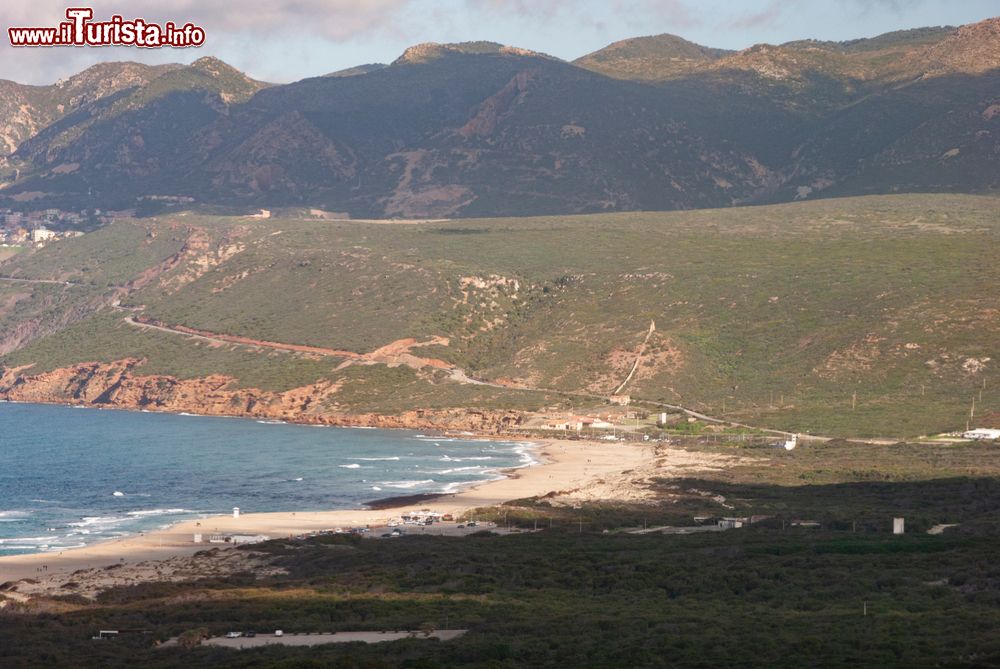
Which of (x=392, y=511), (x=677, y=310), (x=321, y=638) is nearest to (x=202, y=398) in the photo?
(x=677, y=310)

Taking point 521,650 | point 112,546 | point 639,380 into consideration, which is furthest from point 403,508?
point 639,380

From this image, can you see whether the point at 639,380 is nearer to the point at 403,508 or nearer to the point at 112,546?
the point at 403,508

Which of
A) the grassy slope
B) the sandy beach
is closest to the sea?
the sandy beach

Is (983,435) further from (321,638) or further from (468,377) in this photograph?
(321,638)

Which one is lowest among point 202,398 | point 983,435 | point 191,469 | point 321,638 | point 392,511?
point 321,638

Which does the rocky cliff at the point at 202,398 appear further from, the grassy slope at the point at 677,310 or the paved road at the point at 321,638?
the paved road at the point at 321,638

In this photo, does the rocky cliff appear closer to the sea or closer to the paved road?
the sea
